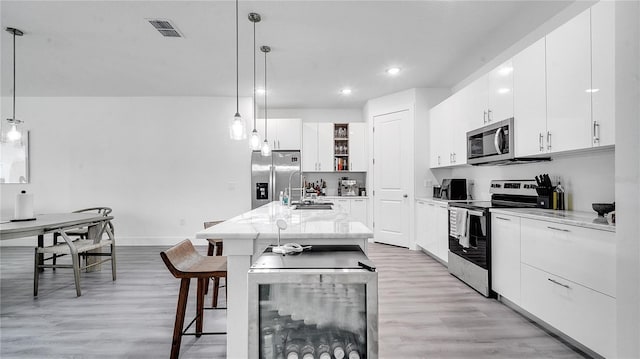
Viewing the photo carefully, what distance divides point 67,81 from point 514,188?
6.46 meters

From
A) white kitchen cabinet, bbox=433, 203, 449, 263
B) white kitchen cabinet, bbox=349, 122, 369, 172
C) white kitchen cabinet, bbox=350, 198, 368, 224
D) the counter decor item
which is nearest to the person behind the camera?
the counter decor item

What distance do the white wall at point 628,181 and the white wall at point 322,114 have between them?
5718 mm

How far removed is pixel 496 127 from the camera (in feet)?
10.2

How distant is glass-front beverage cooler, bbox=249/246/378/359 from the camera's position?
1.12 m

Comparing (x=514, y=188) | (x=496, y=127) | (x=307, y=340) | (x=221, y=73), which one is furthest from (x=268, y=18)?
(x=514, y=188)

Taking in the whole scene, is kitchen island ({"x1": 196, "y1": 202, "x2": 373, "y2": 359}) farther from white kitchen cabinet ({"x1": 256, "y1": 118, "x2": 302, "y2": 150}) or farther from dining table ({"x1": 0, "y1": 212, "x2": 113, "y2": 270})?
white kitchen cabinet ({"x1": 256, "y1": 118, "x2": 302, "y2": 150})

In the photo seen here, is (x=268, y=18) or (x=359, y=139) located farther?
(x=359, y=139)

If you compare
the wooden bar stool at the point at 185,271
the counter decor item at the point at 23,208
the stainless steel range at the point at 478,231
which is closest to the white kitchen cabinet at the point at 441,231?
the stainless steel range at the point at 478,231

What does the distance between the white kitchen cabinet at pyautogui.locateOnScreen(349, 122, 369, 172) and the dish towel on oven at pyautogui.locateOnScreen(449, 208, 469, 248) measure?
2.63m

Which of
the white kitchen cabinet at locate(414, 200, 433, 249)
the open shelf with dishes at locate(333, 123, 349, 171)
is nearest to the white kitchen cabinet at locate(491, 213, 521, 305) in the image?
the white kitchen cabinet at locate(414, 200, 433, 249)

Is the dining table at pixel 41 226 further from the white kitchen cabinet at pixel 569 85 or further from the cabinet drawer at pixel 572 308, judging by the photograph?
the white kitchen cabinet at pixel 569 85

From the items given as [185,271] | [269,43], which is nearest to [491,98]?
[269,43]

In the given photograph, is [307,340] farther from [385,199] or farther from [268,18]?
[385,199]

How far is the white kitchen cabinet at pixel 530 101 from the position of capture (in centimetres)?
249
